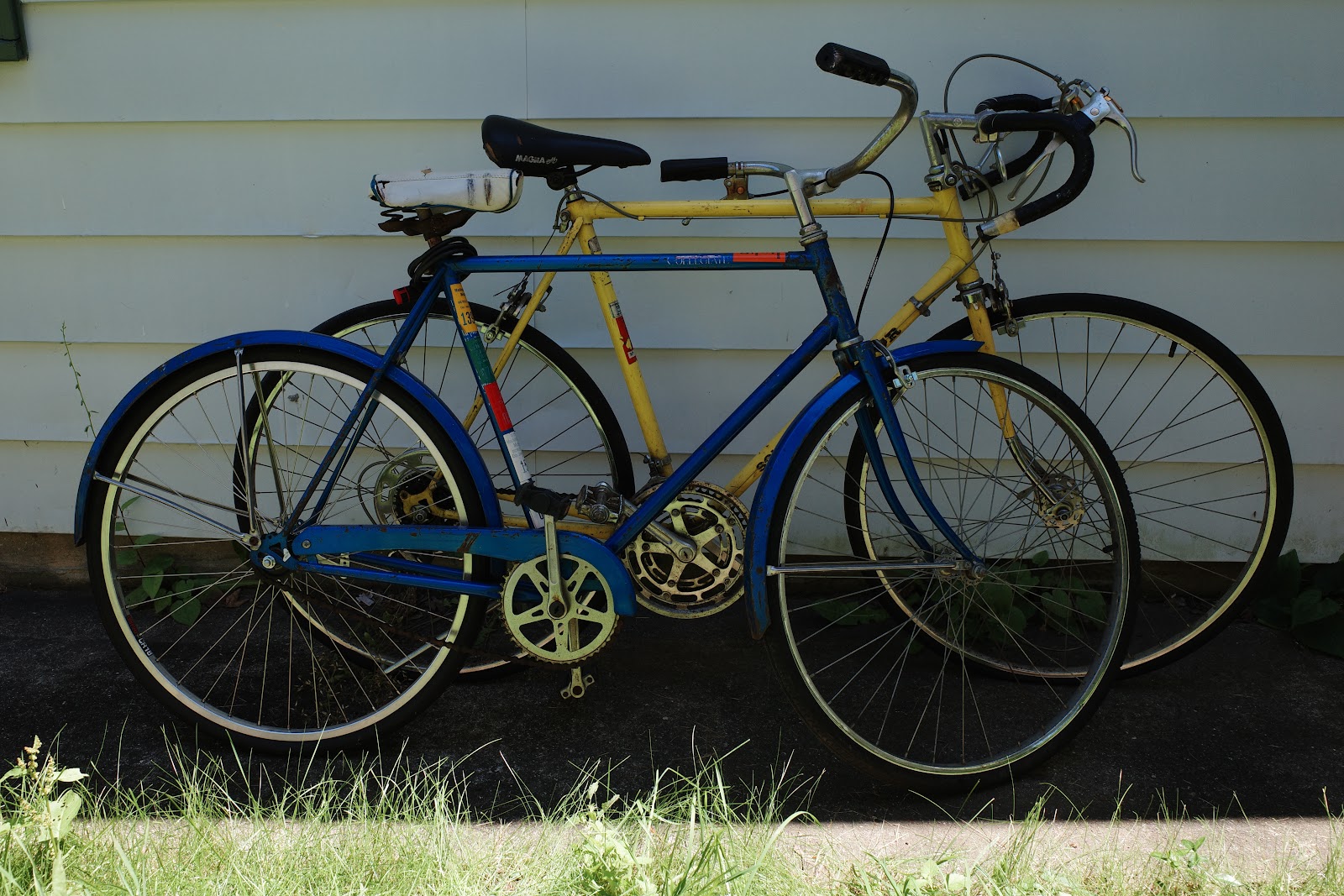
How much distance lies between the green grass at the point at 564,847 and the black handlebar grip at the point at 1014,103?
154 centimetres

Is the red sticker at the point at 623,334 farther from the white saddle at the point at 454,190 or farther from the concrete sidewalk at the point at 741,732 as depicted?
the concrete sidewalk at the point at 741,732

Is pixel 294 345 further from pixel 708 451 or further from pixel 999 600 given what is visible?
pixel 999 600

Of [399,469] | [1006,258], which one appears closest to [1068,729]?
[1006,258]

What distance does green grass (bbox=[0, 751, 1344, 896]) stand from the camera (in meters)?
1.82

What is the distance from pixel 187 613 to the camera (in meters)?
2.97

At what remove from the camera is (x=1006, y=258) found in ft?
9.20

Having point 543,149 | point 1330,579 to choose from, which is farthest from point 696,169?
point 1330,579

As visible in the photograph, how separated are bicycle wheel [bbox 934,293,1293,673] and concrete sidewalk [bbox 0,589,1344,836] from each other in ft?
0.63

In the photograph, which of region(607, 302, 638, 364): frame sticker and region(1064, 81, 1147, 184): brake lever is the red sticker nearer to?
region(607, 302, 638, 364): frame sticker

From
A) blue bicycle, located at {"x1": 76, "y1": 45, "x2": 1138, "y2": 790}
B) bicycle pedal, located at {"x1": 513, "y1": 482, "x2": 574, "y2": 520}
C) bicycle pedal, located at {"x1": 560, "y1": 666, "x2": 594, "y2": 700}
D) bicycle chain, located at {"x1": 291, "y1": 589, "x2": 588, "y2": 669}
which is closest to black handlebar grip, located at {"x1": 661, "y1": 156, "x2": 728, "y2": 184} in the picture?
blue bicycle, located at {"x1": 76, "y1": 45, "x2": 1138, "y2": 790}

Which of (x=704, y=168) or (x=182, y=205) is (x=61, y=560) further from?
(x=704, y=168)

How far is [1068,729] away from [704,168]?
146cm

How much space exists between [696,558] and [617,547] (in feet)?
0.61

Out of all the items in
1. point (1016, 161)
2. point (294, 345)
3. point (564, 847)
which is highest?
point (1016, 161)
